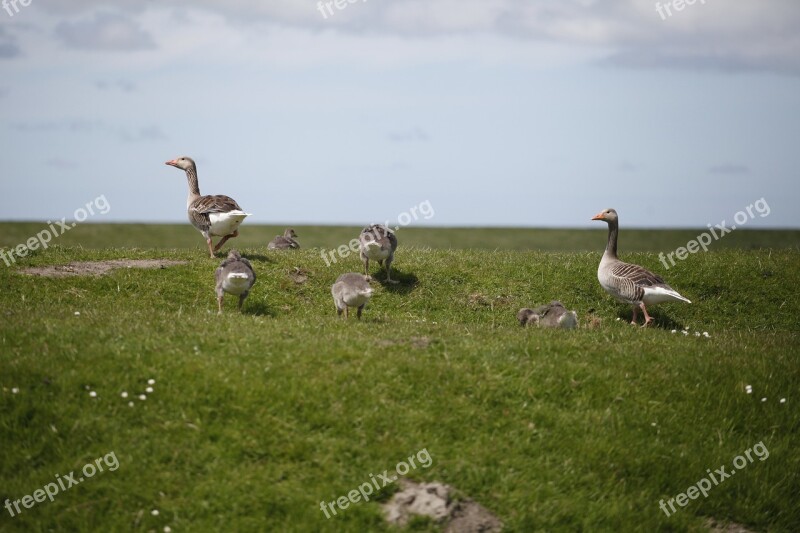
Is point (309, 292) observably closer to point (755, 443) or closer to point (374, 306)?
point (374, 306)

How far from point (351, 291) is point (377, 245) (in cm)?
321

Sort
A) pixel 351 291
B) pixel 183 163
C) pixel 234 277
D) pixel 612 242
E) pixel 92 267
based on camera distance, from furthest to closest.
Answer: pixel 183 163 → pixel 92 267 → pixel 612 242 → pixel 234 277 → pixel 351 291

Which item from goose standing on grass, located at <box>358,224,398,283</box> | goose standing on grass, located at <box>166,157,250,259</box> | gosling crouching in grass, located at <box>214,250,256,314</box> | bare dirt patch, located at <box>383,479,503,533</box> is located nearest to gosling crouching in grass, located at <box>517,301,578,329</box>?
goose standing on grass, located at <box>358,224,398,283</box>

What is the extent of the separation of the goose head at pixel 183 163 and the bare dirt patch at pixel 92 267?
4242mm

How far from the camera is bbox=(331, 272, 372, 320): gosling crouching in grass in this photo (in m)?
17.3

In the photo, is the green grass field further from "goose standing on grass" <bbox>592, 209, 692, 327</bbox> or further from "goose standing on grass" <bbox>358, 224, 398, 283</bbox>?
"goose standing on grass" <bbox>358, 224, 398, 283</bbox>

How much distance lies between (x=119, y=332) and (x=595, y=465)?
26.4ft

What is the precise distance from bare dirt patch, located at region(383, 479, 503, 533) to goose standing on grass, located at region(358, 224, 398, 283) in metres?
9.10

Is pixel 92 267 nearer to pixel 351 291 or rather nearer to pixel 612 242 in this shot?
pixel 351 291

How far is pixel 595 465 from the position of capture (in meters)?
12.8

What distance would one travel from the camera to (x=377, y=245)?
20.4m

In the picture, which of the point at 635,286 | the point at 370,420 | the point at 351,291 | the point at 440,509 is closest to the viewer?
the point at 440,509

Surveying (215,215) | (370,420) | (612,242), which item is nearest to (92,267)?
(215,215)

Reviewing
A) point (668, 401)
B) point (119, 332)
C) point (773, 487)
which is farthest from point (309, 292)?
point (773, 487)
